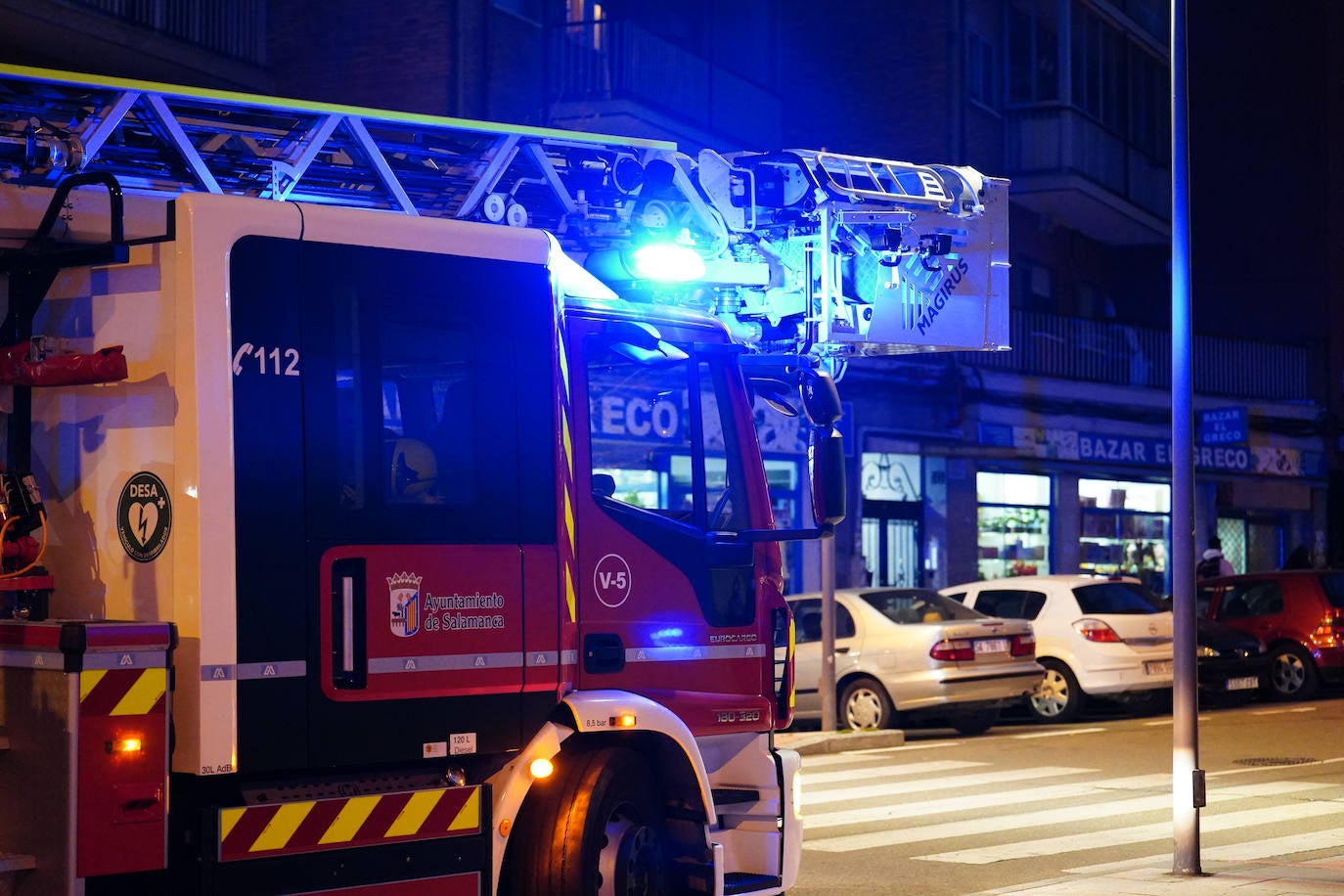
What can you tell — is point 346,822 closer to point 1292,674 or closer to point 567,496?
point 567,496

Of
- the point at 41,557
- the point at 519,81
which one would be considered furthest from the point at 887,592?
the point at 41,557

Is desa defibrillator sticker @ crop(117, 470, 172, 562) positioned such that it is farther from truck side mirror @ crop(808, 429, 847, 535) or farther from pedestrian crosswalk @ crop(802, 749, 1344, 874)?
pedestrian crosswalk @ crop(802, 749, 1344, 874)

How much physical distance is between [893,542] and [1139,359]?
804 cm

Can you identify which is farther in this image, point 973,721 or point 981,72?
point 981,72

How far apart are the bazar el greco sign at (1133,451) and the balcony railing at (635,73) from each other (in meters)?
7.61

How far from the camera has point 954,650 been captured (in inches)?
702

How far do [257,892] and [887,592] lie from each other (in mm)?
13154

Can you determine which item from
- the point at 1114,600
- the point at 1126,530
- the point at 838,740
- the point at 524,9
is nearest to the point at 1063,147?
the point at 1126,530

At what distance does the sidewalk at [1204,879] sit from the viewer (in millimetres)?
9398

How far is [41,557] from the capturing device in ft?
21.4

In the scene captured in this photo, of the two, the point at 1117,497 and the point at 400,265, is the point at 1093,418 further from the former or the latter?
the point at 400,265

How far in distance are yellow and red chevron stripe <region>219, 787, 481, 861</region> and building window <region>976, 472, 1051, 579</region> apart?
2394cm

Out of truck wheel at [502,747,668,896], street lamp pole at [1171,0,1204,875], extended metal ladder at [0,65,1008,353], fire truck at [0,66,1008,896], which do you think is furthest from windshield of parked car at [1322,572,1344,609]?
truck wheel at [502,747,668,896]

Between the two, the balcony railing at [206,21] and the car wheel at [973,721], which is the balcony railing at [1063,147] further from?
the balcony railing at [206,21]
